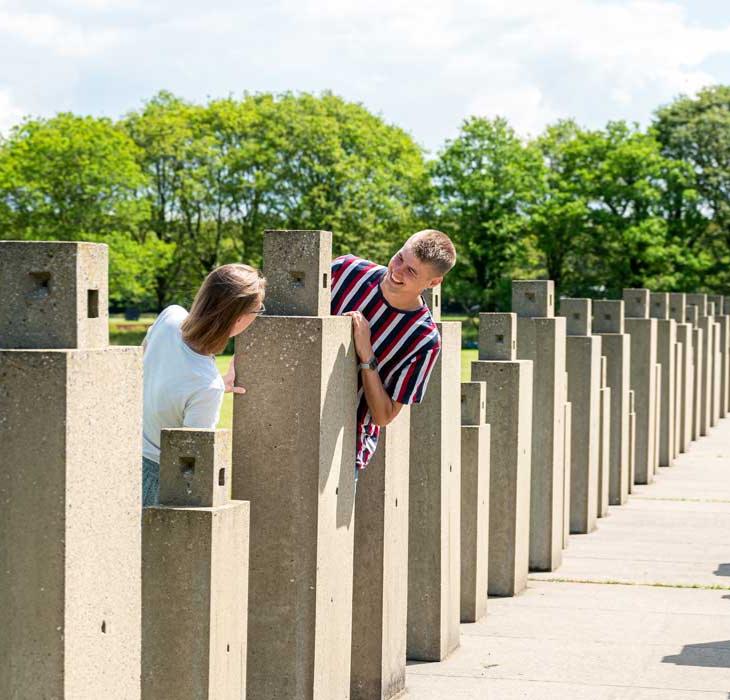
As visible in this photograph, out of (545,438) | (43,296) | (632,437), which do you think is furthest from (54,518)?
(632,437)

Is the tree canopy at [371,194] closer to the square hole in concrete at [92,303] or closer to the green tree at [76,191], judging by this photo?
the green tree at [76,191]

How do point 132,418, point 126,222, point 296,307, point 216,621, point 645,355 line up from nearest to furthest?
point 132,418, point 216,621, point 296,307, point 645,355, point 126,222

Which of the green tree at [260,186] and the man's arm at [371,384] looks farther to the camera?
the green tree at [260,186]

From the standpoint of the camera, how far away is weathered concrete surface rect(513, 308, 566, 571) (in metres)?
10.9

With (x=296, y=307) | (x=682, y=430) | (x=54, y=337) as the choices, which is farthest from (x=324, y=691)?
(x=682, y=430)

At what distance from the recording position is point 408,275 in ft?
19.8

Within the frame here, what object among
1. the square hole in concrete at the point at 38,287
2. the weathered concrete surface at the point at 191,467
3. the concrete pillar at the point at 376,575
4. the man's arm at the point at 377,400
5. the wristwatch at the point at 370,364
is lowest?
the concrete pillar at the point at 376,575

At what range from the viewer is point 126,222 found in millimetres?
66312

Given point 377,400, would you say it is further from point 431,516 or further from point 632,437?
point 632,437

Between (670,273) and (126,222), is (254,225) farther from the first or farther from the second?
(670,273)

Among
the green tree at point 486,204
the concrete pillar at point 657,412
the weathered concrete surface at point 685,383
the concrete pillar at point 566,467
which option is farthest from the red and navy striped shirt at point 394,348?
the green tree at point 486,204

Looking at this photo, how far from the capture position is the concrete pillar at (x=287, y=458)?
18.2 feet

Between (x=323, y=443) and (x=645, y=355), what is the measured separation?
37.7ft

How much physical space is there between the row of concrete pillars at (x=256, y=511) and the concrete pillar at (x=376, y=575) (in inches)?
0.4
